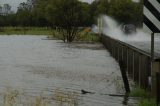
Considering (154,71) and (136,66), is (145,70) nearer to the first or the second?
(136,66)

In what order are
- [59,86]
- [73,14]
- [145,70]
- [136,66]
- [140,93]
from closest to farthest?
[140,93] → [145,70] → [136,66] → [59,86] → [73,14]

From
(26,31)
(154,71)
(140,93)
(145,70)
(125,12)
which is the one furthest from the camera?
(26,31)

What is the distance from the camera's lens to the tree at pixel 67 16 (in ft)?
232

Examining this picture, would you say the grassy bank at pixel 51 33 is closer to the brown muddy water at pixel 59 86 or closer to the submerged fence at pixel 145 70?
the brown muddy water at pixel 59 86

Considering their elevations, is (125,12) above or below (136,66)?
below

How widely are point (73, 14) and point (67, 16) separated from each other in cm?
115

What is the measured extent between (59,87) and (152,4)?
8.00m

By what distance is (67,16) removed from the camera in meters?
76.2

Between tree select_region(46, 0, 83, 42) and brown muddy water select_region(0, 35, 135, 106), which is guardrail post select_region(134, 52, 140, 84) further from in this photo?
tree select_region(46, 0, 83, 42)

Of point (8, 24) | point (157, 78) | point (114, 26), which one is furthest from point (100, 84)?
point (8, 24)

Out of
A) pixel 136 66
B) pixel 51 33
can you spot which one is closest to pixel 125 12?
pixel 51 33

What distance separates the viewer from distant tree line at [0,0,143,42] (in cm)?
7458

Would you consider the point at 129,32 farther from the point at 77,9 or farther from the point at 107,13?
the point at 107,13

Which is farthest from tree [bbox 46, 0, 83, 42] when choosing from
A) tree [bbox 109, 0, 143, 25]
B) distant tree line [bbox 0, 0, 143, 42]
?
tree [bbox 109, 0, 143, 25]
